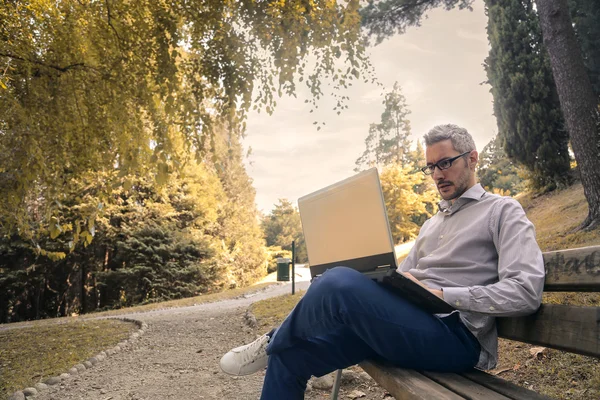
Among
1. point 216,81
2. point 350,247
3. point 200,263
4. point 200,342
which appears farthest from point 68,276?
point 350,247

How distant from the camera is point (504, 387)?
1.40 m

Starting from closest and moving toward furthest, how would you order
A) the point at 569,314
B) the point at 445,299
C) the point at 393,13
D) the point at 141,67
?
the point at 569,314, the point at 445,299, the point at 141,67, the point at 393,13

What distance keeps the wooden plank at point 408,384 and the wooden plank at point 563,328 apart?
16.6 inches

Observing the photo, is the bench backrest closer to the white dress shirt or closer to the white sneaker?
the white dress shirt

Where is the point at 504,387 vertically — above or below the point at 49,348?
above

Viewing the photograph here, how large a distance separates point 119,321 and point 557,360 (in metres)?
6.34

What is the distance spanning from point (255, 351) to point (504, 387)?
108cm

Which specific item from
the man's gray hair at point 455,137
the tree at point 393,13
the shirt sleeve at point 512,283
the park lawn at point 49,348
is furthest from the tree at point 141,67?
the tree at point 393,13

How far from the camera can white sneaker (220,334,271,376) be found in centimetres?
199

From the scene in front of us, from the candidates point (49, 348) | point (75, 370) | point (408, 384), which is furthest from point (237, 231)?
point (408, 384)

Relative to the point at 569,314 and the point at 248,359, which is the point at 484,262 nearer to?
the point at 569,314

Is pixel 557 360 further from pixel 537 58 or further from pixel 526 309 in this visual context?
pixel 537 58

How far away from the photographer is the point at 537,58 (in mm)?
9078

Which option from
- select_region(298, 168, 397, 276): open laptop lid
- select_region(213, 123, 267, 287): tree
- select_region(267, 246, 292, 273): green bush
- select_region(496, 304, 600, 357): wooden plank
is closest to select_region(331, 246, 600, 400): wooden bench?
select_region(496, 304, 600, 357): wooden plank
